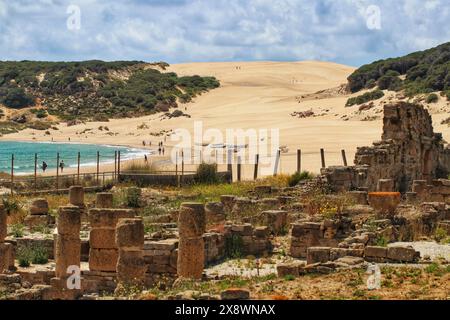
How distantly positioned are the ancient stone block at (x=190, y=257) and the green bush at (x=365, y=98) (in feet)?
190

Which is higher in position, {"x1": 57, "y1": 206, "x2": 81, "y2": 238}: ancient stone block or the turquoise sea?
the turquoise sea

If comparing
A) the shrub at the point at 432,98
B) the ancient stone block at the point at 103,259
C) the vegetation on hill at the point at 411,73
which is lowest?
the ancient stone block at the point at 103,259

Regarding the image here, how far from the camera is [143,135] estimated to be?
7831cm

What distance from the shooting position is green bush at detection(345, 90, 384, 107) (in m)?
71.9

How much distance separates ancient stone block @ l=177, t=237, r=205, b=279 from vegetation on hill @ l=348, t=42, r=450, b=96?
4981 cm

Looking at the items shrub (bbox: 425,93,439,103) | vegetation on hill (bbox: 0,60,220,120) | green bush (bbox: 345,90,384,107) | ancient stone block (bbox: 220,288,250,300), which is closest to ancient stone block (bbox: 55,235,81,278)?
ancient stone block (bbox: 220,288,250,300)

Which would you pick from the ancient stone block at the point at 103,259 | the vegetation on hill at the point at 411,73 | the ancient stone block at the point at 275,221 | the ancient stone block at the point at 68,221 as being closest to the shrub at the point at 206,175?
the ancient stone block at the point at 275,221

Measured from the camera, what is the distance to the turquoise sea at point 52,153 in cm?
5803

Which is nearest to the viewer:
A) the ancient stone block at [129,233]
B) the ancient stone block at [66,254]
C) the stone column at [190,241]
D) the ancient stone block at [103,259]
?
the ancient stone block at [129,233]

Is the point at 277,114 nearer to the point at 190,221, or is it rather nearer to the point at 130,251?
the point at 190,221

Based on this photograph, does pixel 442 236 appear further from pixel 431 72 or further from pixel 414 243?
pixel 431 72

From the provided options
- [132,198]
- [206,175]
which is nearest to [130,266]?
[132,198]

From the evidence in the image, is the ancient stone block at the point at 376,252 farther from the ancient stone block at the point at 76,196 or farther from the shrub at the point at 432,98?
the shrub at the point at 432,98

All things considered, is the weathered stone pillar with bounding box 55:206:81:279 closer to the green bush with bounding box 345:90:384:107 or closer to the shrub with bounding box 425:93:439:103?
the shrub with bounding box 425:93:439:103
